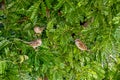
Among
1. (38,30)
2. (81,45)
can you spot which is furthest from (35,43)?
(81,45)

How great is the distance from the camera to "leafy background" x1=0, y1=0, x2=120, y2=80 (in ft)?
3.79

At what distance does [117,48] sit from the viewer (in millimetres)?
1156

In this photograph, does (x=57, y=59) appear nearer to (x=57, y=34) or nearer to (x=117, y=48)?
(x=57, y=34)

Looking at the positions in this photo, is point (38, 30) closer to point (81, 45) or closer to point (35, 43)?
point (35, 43)

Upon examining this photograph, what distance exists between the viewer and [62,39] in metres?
1.23

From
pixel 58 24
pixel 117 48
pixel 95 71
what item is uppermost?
pixel 58 24

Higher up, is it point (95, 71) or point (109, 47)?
point (109, 47)

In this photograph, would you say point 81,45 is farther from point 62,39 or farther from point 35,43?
point 35,43

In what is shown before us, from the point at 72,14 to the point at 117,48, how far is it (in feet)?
0.91

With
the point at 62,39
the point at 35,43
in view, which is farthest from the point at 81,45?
the point at 35,43

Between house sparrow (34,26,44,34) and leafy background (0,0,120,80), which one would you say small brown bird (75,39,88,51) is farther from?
house sparrow (34,26,44,34)

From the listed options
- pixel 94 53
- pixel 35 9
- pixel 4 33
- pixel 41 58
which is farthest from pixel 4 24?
pixel 94 53

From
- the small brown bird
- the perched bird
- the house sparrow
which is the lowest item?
the small brown bird

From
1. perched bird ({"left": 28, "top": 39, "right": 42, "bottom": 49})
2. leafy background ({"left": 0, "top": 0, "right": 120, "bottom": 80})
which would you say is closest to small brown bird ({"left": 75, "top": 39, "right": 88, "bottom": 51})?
leafy background ({"left": 0, "top": 0, "right": 120, "bottom": 80})
